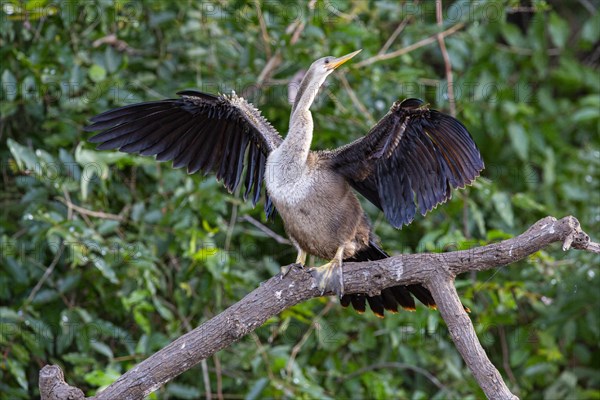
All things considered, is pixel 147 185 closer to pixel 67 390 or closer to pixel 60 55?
pixel 60 55

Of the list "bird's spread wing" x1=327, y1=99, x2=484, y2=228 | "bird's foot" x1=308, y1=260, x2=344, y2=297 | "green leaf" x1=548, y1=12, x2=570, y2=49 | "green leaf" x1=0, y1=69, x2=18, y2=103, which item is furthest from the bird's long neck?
"green leaf" x1=548, y1=12, x2=570, y2=49

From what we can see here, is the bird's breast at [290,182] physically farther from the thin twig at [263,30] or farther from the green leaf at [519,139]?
the green leaf at [519,139]

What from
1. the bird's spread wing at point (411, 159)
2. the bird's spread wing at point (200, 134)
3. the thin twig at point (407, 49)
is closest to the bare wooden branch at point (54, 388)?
the bird's spread wing at point (200, 134)

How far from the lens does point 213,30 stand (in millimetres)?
5227

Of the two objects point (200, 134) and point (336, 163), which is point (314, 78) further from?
point (200, 134)

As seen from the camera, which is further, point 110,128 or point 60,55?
point 60,55

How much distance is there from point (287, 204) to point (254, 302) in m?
0.51

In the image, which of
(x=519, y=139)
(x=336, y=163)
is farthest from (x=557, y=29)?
(x=336, y=163)

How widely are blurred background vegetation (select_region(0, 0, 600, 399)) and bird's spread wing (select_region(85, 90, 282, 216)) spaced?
1.65 feet

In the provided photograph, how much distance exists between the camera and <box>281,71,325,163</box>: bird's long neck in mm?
3525

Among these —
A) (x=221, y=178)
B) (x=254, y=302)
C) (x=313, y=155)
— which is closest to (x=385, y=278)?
(x=254, y=302)

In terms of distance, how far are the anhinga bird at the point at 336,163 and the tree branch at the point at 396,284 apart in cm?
19

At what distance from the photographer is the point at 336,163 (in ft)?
11.7

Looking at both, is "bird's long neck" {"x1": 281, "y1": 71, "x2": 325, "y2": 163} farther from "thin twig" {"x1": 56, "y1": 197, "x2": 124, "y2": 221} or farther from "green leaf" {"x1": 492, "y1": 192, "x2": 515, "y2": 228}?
"green leaf" {"x1": 492, "y1": 192, "x2": 515, "y2": 228}
